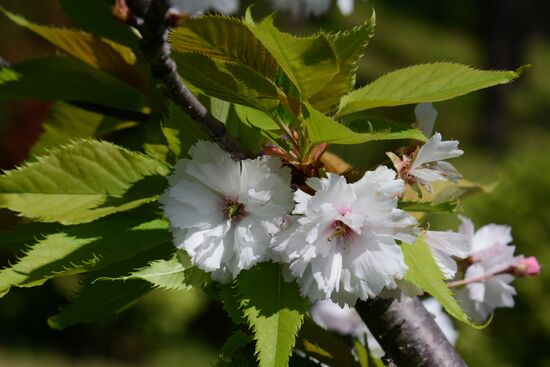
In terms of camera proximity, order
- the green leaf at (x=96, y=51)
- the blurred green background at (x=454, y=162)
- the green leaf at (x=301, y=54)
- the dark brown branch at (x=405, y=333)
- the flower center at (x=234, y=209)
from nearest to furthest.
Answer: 1. the green leaf at (x=301, y=54)
2. the flower center at (x=234, y=209)
3. the dark brown branch at (x=405, y=333)
4. the green leaf at (x=96, y=51)
5. the blurred green background at (x=454, y=162)

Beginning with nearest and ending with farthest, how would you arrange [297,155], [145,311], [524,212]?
1. [297,155]
2. [524,212]
3. [145,311]

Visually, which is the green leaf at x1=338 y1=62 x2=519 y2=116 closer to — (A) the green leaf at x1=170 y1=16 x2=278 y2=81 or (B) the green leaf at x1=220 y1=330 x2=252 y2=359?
(A) the green leaf at x1=170 y1=16 x2=278 y2=81

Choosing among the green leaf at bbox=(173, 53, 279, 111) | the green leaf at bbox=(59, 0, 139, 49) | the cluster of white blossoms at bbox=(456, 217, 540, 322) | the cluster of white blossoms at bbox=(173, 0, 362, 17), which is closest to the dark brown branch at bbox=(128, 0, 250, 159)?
the green leaf at bbox=(173, 53, 279, 111)

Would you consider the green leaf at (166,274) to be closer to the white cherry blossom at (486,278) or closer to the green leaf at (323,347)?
the green leaf at (323,347)

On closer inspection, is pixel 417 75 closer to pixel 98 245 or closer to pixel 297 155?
pixel 297 155

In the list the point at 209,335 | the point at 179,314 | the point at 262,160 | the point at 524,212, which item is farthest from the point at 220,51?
the point at 209,335

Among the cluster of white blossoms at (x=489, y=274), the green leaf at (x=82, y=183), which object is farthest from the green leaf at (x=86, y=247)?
the cluster of white blossoms at (x=489, y=274)
